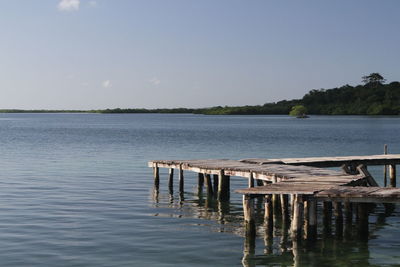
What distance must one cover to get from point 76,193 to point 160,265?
11.3 metres

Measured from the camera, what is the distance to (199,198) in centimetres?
2328

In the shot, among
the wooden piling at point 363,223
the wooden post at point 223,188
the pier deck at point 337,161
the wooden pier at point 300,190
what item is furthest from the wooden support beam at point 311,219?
the pier deck at point 337,161

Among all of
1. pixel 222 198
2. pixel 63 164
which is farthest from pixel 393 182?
pixel 63 164

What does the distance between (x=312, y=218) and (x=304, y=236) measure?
78cm

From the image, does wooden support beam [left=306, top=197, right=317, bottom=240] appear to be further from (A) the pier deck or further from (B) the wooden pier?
(A) the pier deck

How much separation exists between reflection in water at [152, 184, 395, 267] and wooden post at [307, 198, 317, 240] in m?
0.07

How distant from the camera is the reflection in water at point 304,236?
14102 millimetres

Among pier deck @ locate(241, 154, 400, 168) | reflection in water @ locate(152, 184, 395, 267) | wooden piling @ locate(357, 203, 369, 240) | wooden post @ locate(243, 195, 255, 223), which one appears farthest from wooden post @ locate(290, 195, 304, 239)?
pier deck @ locate(241, 154, 400, 168)

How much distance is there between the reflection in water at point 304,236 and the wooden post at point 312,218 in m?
0.07

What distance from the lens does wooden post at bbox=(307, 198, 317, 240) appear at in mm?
14766

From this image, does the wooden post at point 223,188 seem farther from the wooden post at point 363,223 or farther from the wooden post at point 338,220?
the wooden post at point 363,223

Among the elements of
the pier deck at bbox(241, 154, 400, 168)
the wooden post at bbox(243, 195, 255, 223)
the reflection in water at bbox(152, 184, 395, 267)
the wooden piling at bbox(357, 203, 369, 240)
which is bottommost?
the reflection in water at bbox(152, 184, 395, 267)

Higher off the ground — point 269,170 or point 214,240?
point 269,170

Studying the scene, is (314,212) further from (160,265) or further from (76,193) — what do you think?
(76,193)
